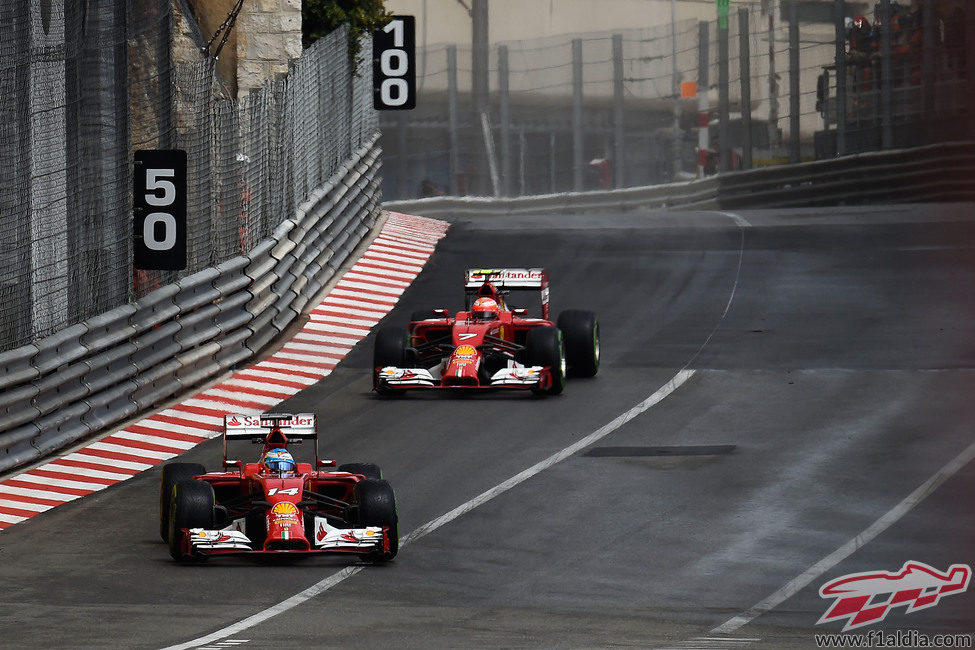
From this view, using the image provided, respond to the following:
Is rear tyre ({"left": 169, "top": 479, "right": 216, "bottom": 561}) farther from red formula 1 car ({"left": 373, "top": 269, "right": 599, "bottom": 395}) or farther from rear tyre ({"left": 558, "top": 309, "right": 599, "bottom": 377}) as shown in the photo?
rear tyre ({"left": 558, "top": 309, "right": 599, "bottom": 377})

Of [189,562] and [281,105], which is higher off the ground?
[281,105]

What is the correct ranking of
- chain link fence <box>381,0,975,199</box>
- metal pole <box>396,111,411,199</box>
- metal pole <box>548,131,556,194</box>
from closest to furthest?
chain link fence <box>381,0,975,199</box> < metal pole <box>396,111,411,199</box> < metal pole <box>548,131,556,194</box>

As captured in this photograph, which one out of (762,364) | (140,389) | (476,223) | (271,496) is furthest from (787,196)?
(271,496)

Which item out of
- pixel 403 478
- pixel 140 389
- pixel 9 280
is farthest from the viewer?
pixel 140 389

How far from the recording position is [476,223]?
32469mm

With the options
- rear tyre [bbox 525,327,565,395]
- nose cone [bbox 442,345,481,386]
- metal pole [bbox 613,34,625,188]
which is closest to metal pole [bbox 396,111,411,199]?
metal pole [bbox 613,34,625,188]

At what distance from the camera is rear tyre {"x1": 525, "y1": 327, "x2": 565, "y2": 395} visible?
62.8 feet

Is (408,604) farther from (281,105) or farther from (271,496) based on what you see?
(281,105)

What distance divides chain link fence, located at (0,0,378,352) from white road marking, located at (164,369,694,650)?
4.91m

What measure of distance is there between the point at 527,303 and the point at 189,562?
12885 mm

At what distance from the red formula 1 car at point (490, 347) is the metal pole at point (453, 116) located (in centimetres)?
1964

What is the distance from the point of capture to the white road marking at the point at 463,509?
11328 millimetres

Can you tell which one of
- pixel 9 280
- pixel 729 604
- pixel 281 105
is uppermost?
pixel 281 105

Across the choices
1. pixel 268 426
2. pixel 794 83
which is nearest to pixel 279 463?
pixel 268 426
